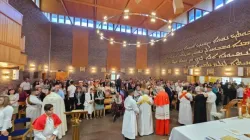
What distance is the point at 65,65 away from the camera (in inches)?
556

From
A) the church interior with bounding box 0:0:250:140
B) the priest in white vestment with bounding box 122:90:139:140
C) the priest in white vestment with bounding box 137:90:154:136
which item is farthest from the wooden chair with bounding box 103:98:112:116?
the priest in white vestment with bounding box 122:90:139:140

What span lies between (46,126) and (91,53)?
43.2 feet

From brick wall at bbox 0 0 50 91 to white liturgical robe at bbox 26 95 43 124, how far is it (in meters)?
3.05

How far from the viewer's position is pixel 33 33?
9.70m

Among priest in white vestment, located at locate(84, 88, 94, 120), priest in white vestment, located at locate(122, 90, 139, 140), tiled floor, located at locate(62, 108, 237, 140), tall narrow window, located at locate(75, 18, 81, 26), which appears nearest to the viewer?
priest in white vestment, located at locate(122, 90, 139, 140)

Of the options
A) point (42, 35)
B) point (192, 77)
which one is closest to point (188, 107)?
point (192, 77)

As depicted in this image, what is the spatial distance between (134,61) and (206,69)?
7.84 m

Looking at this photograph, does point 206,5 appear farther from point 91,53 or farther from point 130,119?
point 130,119

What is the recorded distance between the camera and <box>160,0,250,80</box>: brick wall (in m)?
8.54

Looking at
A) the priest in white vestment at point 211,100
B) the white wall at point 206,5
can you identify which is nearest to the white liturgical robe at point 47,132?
the priest in white vestment at point 211,100

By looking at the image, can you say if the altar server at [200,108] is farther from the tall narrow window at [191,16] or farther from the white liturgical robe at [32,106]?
the tall narrow window at [191,16]

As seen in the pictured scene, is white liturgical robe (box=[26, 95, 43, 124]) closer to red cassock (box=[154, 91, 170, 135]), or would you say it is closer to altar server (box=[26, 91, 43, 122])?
altar server (box=[26, 91, 43, 122])

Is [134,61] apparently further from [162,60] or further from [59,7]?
[59,7]

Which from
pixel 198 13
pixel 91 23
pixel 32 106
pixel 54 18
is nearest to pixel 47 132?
pixel 32 106
